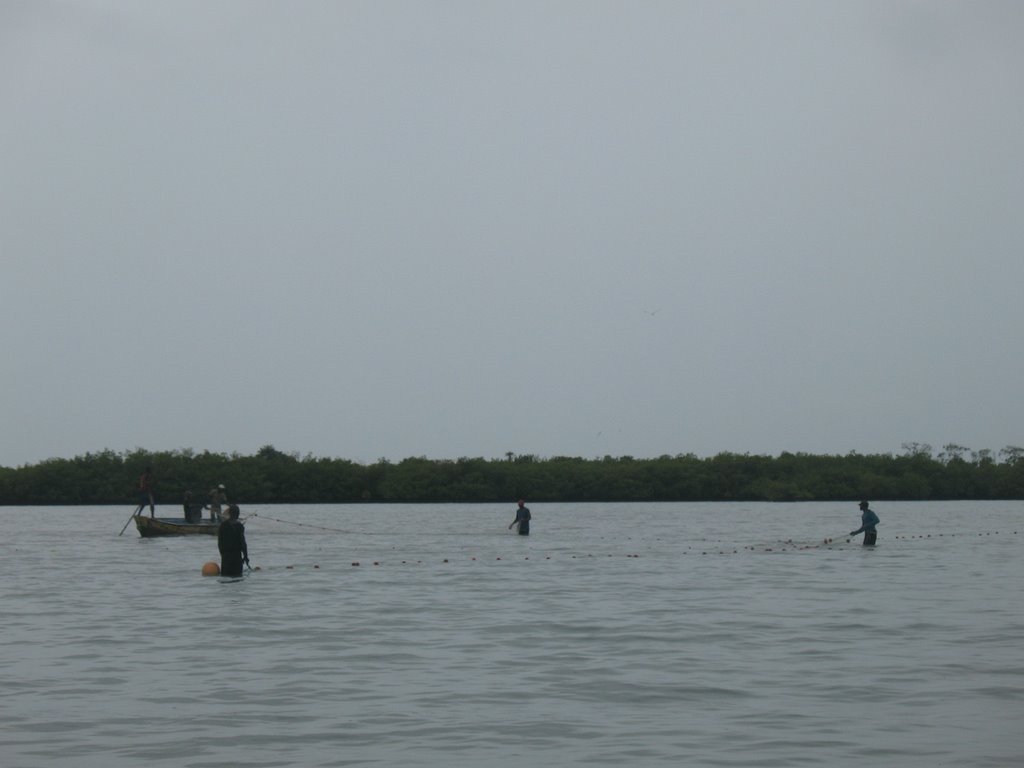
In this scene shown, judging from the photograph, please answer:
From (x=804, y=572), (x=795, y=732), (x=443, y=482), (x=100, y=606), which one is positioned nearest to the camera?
(x=795, y=732)

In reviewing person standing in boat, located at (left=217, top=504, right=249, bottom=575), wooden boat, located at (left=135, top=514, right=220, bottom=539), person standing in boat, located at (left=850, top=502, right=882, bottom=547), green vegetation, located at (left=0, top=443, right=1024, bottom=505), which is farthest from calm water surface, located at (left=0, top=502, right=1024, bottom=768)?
green vegetation, located at (left=0, top=443, right=1024, bottom=505)

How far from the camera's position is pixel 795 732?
12859 mm

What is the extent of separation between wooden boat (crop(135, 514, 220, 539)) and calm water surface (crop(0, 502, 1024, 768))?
1341 cm

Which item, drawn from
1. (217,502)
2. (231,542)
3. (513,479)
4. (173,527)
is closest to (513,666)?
A: (231,542)

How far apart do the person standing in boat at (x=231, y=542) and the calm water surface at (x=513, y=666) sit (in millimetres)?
585

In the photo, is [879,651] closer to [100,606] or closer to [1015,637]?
[1015,637]

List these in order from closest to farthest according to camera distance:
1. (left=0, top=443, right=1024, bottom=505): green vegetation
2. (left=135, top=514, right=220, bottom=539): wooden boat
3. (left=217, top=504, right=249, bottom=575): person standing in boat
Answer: (left=217, top=504, right=249, bottom=575): person standing in boat
(left=135, top=514, right=220, bottom=539): wooden boat
(left=0, top=443, right=1024, bottom=505): green vegetation

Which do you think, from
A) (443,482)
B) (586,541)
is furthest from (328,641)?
(443,482)

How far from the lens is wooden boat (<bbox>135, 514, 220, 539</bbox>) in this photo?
49844 mm

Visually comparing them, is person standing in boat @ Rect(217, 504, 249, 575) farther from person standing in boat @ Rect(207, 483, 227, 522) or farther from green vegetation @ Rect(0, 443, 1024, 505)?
green vegetation @ Rect(0, 443, 1024, 505)

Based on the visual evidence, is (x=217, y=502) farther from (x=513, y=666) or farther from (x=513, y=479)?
(x=513, y=479)

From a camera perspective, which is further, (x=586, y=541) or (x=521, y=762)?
(x=586, y=541)

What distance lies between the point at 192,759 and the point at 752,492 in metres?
125

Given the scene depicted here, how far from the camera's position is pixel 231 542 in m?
29.2
